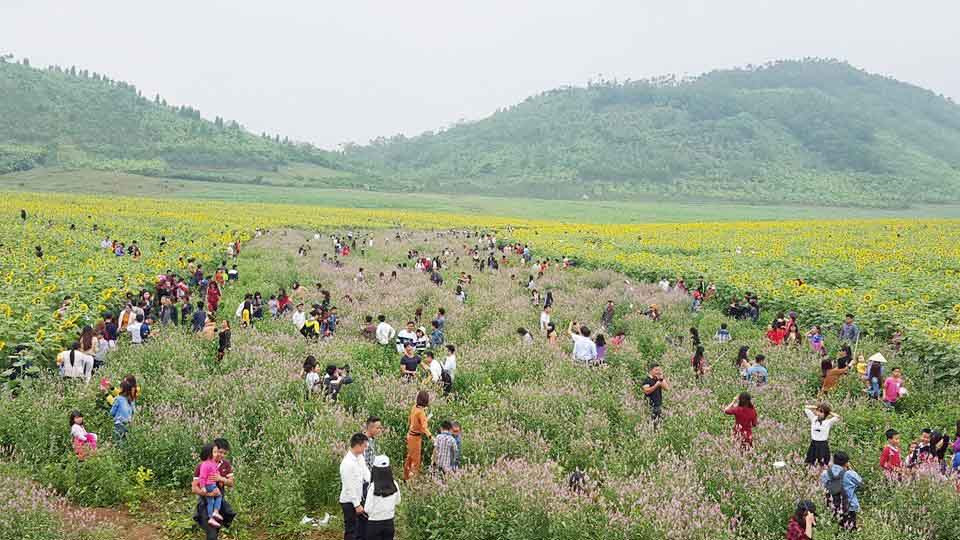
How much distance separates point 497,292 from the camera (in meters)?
23.3

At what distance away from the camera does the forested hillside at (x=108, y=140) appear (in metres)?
136

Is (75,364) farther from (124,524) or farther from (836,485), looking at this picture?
(836,485)

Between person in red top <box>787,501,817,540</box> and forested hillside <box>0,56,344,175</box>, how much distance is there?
454 ft

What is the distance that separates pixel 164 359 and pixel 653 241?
115 feet

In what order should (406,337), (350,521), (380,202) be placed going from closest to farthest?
1. (350,521)
2. (406,337)
3. (380,202)

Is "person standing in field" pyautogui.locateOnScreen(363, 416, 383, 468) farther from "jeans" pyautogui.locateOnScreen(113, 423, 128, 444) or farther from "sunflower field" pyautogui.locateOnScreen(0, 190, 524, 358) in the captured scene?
"sunflower field" pyautogui.locateOnScreen(0, 190, 524, 358)

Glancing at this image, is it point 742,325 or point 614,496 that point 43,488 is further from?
point 742,325

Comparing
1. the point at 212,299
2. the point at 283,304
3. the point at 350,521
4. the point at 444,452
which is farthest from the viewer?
the point at 283,304

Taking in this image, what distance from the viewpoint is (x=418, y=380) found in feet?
39.2

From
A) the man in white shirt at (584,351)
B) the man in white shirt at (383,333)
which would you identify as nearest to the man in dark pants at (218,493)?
the man in white shirt at (383,333)

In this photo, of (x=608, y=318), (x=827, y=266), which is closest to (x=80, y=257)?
(x=608, y=318)

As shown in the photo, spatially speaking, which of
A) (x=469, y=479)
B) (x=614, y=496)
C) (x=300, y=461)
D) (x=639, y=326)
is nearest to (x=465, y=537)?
(x=469, y=479)

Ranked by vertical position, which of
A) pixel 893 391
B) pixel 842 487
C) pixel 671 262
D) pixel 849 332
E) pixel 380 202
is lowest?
pixel 842 487

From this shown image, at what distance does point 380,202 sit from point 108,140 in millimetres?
113439
